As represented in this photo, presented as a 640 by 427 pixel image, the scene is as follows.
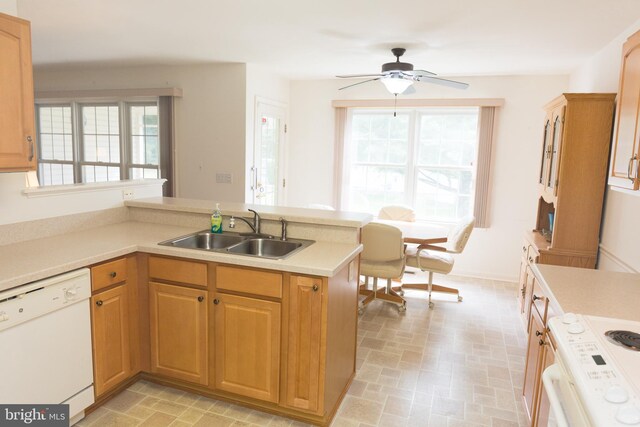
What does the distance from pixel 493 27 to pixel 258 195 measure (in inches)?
125

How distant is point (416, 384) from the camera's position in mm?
2895

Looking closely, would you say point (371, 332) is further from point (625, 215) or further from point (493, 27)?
point (493, 27)

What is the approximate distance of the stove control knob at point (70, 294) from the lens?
214 centimetres

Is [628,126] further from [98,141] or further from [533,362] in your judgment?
[98,141]

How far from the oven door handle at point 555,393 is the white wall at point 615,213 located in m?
1.45

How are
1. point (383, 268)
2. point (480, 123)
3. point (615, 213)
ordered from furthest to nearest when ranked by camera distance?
1. point (480, 123)
2. point (383, 268)
3. point (615, 213)

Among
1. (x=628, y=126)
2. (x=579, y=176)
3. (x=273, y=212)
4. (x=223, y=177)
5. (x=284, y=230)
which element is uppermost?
(x=628, y=126)

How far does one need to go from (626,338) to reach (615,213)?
198 centimetres

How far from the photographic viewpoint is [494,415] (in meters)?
2.55

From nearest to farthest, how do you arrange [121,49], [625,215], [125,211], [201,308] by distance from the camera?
[201,308]
[625,215]
[125,211]
[121,49]

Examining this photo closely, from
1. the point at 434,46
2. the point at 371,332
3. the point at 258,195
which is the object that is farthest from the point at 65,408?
the point at 434,46

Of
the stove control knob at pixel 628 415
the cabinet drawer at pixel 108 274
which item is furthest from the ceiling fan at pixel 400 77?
the stove control knob at pixel 628 415

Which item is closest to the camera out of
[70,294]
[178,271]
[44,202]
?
[70,294]

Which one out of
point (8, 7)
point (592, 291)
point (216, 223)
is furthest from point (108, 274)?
point (592, 291)
